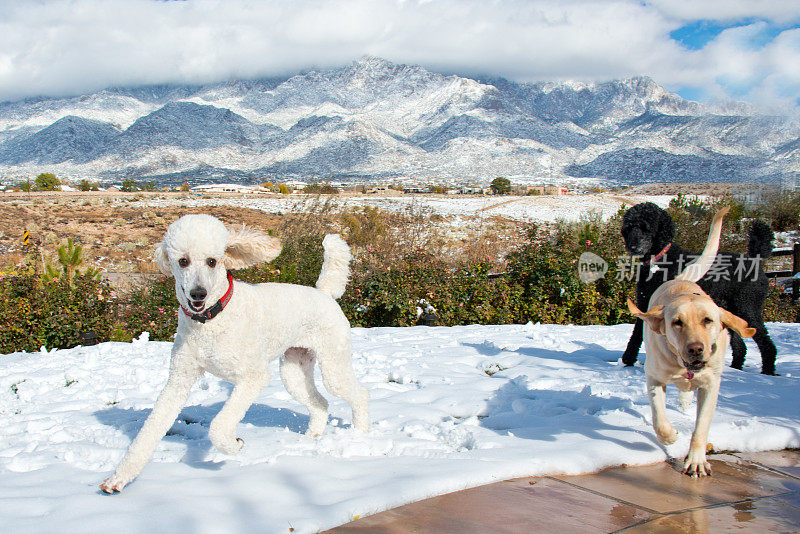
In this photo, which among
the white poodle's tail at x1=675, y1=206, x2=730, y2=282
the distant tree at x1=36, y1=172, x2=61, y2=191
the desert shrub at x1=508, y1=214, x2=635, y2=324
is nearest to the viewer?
the white poodle's tail at x1=675, y1=206, x2=730, y2=282

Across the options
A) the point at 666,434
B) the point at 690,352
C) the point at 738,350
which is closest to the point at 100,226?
the point at 738,350

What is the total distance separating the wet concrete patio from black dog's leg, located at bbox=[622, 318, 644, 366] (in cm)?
238

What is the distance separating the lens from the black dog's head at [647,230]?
5227 millimetres

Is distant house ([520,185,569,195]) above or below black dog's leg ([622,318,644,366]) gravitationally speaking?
above

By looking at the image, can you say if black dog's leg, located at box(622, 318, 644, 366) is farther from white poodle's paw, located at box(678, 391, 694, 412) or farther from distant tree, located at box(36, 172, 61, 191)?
distant tree, located at box(36, 172, 61, 191)

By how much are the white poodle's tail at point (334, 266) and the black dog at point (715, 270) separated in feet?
10.5

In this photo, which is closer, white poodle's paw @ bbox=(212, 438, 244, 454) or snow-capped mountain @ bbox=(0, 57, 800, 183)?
white poodle's paw @ bbox=(212, 438, 244, 454)

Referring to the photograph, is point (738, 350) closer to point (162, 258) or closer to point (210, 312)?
point (210, 312)

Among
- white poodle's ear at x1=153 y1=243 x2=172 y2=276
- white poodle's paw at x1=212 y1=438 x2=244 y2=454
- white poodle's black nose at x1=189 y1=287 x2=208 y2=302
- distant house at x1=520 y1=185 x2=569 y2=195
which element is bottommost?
white poodle's paw at x1=212 y1=438 x2=244 y2=454

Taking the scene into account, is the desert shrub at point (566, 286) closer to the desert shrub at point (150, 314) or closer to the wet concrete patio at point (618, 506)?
the desert shrub at point (150, 314)

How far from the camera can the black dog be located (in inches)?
205

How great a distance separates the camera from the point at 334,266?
344 centimetres

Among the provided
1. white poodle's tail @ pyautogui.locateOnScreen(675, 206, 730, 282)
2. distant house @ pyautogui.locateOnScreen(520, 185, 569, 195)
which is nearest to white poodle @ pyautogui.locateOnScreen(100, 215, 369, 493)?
white poodle's tail @ pyautogui.locateOnScreen(675, 206, 730, 282)

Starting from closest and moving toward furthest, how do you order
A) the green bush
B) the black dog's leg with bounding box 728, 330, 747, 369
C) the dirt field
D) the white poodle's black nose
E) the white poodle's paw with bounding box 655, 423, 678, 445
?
the white poodle's black nose, the white poodle's paw with bounding box 655, 423, 678, 445, the black dog's leg with bounding box 728, 330, 747, 369, the green bush, the dirt field
